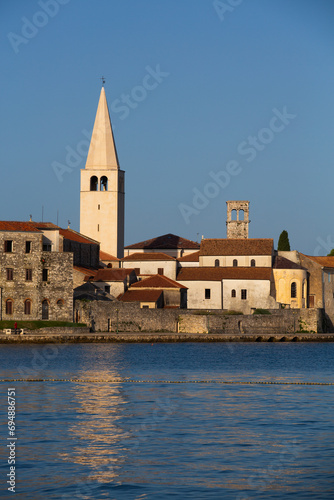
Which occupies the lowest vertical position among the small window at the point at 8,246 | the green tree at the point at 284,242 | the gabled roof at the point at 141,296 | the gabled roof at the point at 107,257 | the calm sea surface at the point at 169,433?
the calm sea surface at the point at 169,433

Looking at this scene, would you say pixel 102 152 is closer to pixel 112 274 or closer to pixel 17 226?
pixel 112 274

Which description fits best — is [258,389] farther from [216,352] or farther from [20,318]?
[20,318]

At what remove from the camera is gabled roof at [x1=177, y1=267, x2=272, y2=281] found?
81.2m

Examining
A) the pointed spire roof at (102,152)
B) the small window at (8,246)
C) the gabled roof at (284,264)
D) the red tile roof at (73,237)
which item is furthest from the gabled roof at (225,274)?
the pointed spire roof at (102,152)

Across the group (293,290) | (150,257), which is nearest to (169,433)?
(293,290)

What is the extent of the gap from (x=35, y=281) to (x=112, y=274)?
43.8ft

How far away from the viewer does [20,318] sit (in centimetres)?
6631

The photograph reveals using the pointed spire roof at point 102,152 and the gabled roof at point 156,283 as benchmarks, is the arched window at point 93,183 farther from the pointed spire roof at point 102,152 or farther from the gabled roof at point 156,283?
the gabled roof at point 156,283

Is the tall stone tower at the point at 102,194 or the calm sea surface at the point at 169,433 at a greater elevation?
the tall stone tower at the point at 102,194

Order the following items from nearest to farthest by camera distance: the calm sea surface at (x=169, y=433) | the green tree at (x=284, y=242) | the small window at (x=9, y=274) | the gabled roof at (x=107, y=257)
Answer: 1. the calm sea surface at (x=169, y=433)
2. the small window at (x=9, y=274)
3. the gabled roof at (x=107, y=257)
4. the green tree at (x=284, y=242)

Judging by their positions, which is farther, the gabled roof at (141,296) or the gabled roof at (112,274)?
the gabled roof at (112,274)

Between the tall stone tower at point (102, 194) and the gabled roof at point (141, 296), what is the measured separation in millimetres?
25250

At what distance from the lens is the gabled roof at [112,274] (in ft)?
256

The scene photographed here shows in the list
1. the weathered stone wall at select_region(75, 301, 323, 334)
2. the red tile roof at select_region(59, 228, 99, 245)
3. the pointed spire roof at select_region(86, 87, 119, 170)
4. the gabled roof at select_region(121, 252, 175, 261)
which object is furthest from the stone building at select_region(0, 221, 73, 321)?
the pointed spire roof at select_region(86, 87, 119, 170)
